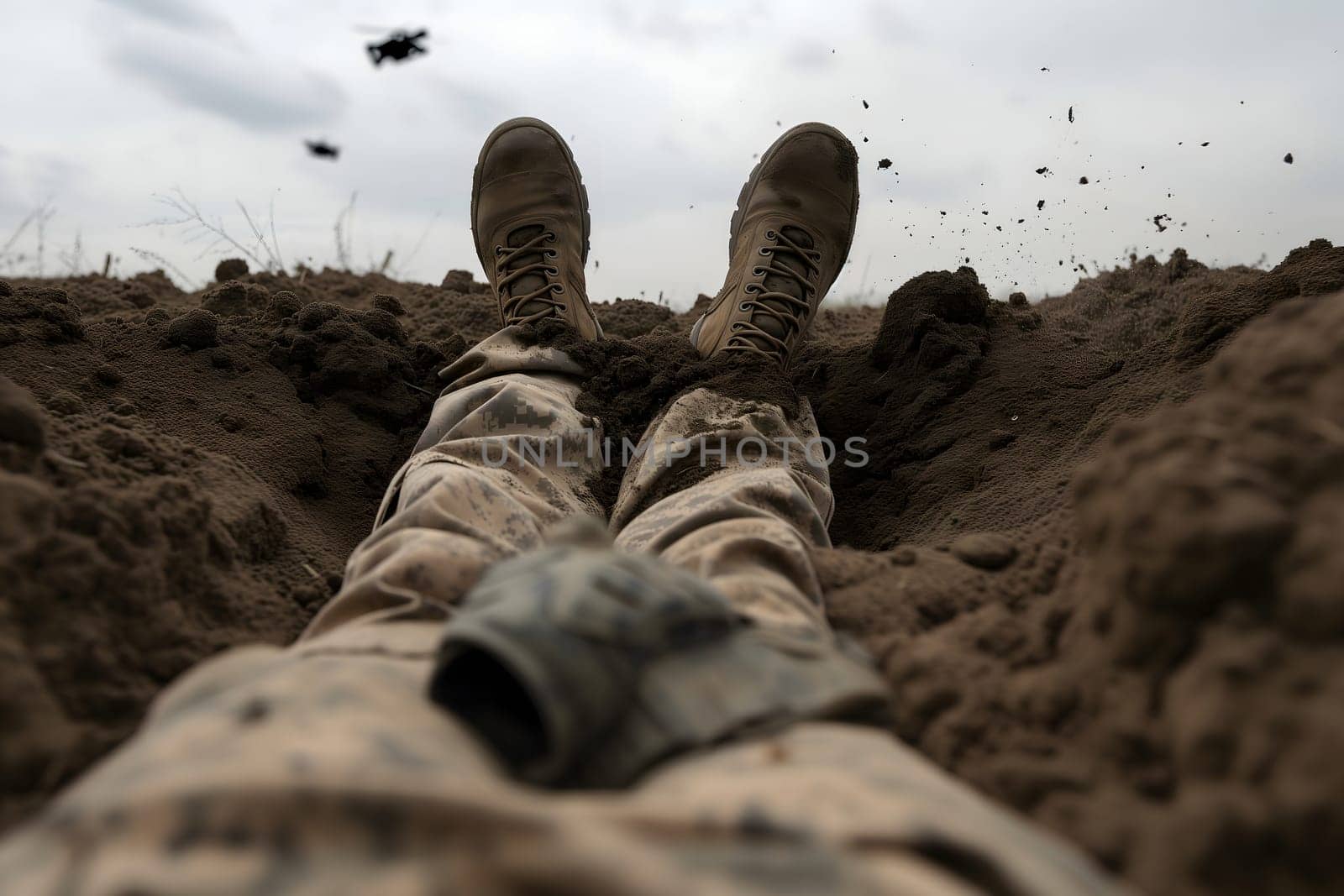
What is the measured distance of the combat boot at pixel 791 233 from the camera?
231cm

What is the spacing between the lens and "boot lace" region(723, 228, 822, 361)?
2.21 metres

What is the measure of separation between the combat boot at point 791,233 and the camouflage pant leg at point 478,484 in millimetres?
568

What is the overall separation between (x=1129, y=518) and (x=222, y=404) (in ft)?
5.96

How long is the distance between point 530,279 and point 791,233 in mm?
736

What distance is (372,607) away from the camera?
1.01 m

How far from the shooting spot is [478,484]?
1296 mm

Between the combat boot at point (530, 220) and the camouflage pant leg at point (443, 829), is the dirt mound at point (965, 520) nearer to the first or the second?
the camouflage pant leg at point (443, 829)

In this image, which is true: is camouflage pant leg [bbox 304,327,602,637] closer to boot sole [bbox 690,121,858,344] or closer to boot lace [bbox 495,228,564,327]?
boot lace [bbox 495,228,564,327]

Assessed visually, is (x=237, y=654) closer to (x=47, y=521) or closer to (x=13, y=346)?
(x=47, y=521)

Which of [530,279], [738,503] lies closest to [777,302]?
[530,279]

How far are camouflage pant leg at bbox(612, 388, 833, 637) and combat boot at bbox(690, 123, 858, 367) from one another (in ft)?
1.41

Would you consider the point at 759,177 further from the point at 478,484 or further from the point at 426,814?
the point at 426,814

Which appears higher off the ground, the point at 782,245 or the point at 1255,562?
the point at 782,245

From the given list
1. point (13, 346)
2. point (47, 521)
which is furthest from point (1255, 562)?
point (13, 346)
